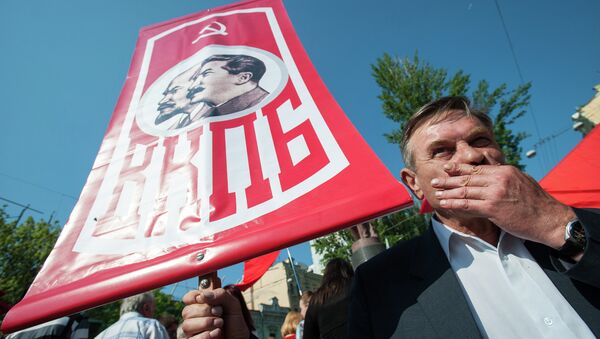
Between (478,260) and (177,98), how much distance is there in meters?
1.54

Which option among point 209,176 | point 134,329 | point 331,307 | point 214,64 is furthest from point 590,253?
point 134,329

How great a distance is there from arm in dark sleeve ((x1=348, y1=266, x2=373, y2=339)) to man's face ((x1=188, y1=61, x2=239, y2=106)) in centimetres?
104

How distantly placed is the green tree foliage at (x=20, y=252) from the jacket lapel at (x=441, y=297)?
22206 mm

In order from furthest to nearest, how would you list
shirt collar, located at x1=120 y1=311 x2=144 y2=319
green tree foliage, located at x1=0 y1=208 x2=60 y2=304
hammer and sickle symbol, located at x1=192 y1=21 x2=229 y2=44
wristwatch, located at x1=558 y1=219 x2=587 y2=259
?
green tree foliage, located at x1=0 y1=208 x2=60 y2=304, shirt collar, located at x1=120 y1=311 x2=144 y2=319, hammer and sickle symbol, located at x1=192 y1=21 x2=229 y2=44, wristwatch, located at x1=558 y1=219 x2=587 y2=259

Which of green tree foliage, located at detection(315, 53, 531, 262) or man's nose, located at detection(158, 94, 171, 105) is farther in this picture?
green tree foliage, located at detection(315, 53, 531, 262)

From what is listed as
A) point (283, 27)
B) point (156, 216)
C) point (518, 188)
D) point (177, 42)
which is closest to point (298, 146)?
point (156, 216)

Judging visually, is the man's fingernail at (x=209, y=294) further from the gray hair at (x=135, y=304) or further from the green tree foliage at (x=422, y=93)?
the green tree foliage at (x=422, y=93)

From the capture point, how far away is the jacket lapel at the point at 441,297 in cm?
104

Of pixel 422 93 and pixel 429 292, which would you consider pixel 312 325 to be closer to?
pixel 429 292

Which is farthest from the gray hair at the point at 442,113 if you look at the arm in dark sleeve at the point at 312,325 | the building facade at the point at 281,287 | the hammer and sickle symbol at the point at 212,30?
the building facade at the point at 281,287

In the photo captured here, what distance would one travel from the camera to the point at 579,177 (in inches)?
116

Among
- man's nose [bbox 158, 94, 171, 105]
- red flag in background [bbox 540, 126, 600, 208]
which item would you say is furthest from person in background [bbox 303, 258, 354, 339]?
red flag in background [bbox 540, 126, 600, 208]

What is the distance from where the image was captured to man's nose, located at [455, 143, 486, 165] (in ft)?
3.94

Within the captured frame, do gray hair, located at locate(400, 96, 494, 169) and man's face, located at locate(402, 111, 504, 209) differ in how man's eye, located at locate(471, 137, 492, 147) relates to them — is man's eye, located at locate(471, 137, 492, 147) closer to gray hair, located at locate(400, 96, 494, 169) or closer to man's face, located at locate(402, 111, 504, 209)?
man's face, located at locate(402, 111, 504, 209)
